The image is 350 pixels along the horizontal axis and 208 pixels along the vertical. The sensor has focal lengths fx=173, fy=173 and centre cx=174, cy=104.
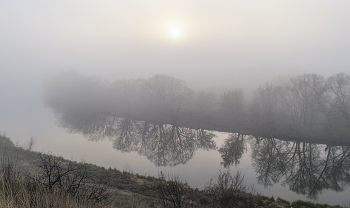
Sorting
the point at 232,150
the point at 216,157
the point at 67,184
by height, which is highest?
the point at 232,150

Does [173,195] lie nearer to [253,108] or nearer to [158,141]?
[158,141]

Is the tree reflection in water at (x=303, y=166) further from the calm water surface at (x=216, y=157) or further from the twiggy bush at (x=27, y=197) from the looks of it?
the twiggy bush at (x=27, y=197)

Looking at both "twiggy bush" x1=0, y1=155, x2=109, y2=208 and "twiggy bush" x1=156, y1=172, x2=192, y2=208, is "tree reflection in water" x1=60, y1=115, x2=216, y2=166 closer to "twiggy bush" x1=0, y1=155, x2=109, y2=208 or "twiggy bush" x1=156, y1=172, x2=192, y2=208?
"twiggy bush" x1=156, y1=172, x2=192, y2=208

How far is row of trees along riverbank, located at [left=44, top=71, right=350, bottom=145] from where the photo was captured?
3344 centimetres

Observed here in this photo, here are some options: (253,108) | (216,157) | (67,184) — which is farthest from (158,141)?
(253,108)

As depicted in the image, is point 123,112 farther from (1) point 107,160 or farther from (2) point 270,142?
(2) point 270,142

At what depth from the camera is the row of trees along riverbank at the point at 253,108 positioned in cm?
3344

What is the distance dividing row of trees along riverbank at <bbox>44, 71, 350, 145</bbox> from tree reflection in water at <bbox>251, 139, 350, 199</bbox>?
5931mm

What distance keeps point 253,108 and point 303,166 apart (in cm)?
2574

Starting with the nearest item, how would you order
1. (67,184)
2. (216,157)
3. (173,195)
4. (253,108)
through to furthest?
1. (173,195)
2. (67,184)
3. (216,157)
4. (253,108)

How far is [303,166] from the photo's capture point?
19609 mm

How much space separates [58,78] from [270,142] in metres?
122

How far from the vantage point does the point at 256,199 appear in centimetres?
1107

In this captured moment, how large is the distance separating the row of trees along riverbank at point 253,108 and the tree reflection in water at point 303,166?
233 inches
